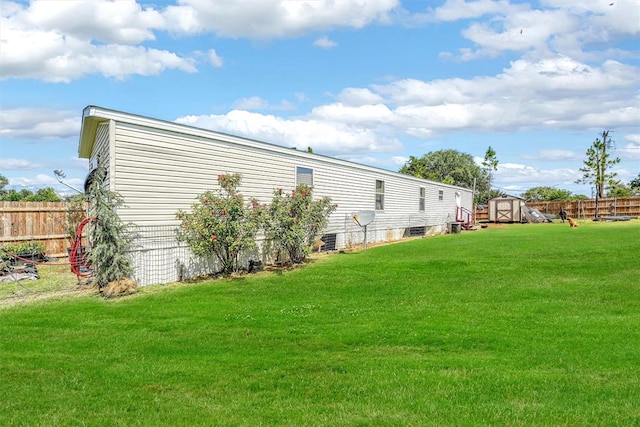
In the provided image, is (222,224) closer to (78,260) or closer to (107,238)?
(107,238)

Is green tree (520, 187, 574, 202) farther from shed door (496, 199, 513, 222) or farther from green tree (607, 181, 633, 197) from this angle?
shed door (496, 199, 513, 222)

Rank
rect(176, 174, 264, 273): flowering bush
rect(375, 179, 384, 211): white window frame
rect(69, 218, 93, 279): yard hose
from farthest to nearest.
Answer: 1. rect(375, 179, 384, 211): white window frame
2. rect(176, 174, 264, 273): flowering bush
3. rect(69, 218, 93, 279): yard hose

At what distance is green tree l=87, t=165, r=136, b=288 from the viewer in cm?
897

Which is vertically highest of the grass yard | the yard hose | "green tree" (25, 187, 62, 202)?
"green tree" (25, 187, 62, 202)

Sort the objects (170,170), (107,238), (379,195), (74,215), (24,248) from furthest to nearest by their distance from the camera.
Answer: (379,195) → (74,215) → (24,248) → (170,170) → (107,238)

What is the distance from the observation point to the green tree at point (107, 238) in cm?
897

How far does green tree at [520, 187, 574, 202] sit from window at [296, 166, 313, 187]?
39621 mm

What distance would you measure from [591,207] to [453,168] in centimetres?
2176

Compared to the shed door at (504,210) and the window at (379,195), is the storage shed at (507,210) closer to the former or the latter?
the shed door at (504,210)

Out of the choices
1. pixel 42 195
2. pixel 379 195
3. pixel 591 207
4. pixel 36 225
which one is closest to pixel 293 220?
pixel 36 225


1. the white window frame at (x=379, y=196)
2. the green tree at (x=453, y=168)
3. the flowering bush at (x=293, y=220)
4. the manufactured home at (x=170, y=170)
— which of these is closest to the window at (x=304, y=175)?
the manufactured home at (x=170, y=170)

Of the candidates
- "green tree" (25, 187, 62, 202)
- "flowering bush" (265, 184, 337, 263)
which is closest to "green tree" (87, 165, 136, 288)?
"flowering bush" (265, 184, 337, 263)

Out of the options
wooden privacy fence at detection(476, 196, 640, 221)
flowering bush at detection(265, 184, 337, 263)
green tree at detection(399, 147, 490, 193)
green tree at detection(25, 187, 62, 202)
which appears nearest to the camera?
flowering bush at detection(265, 184, 337, 263)

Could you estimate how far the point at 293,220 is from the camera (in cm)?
1220
